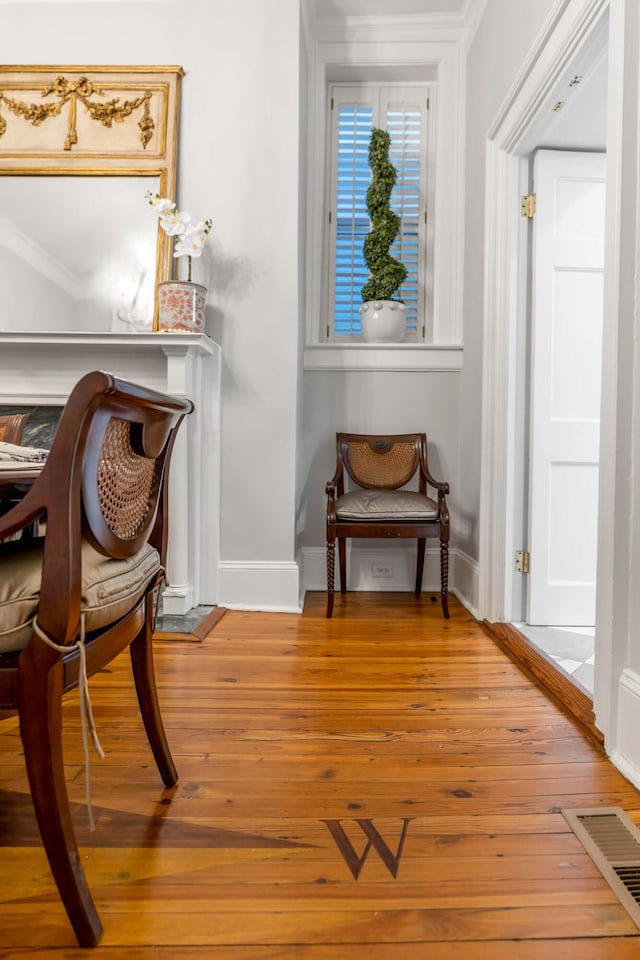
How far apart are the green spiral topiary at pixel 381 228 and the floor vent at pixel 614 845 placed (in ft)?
8.61

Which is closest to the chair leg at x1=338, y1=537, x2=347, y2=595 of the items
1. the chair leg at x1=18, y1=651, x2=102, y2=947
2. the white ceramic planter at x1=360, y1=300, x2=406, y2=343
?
the white ceramic planter at x1=360, y1=300, x2=406, y2=343

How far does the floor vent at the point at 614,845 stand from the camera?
1.03 metres

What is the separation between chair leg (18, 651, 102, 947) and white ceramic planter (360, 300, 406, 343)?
2.74 meters

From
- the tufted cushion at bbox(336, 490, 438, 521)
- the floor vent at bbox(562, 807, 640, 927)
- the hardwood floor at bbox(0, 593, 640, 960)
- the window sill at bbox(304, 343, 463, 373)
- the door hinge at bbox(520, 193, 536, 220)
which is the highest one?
the door hinge at bbox(520, 193, 536, 220)

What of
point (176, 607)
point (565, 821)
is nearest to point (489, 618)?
point (176, 607)

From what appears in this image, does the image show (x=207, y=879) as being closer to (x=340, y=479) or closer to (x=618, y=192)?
(x=618, y=192)

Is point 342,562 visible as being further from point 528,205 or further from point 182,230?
point 528,205

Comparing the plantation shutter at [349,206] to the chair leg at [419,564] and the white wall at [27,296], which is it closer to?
the chair leg at [419,564]

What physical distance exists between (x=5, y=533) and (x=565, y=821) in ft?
3.72

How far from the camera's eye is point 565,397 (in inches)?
106

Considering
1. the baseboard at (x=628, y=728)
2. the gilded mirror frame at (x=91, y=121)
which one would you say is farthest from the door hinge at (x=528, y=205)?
the baseboard at (x=628, y=728)

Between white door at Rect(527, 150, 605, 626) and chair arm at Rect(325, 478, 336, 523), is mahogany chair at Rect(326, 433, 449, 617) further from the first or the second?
white door at Rect(527, 150, 605, 626)

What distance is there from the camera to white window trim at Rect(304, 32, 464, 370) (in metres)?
3.37

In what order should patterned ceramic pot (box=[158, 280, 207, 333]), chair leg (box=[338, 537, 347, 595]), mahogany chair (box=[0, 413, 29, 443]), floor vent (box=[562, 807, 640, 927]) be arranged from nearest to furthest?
floor vent (box=[562, 807, 640, 927]) → mahogany chair (box=[0, 413, 29, 443]) → patterned ceramic pot (box=[158, 280, 207, 333]) → chair leg (box=[338, 537, 347, 595])
